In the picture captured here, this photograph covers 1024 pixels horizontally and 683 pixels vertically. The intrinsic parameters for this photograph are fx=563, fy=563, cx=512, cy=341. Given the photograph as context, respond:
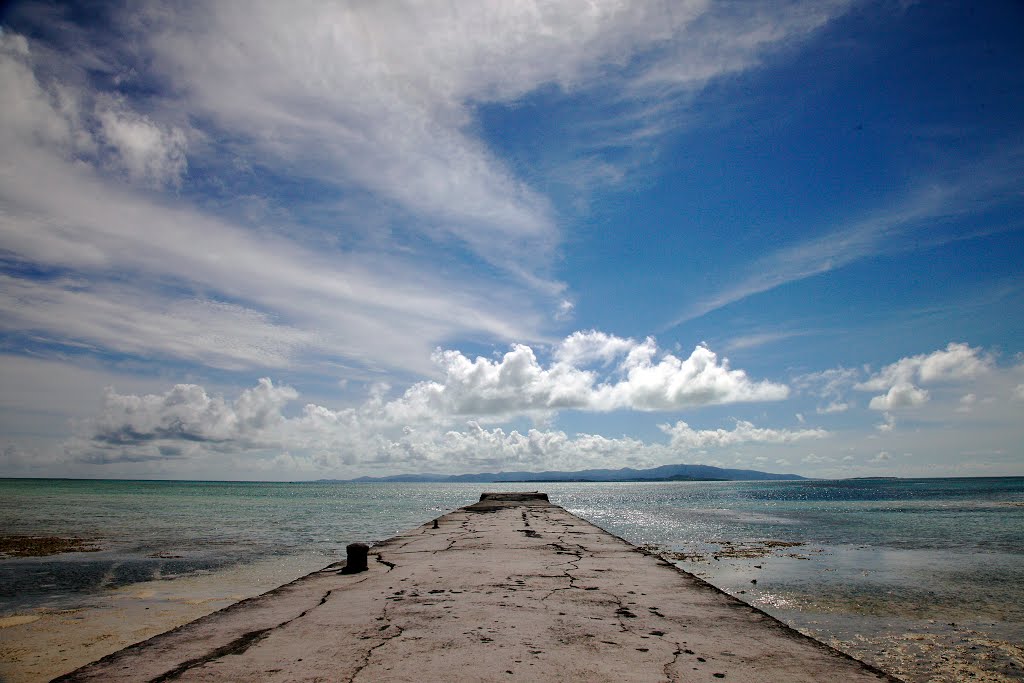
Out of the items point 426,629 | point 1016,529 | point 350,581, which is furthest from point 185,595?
point 1016,529

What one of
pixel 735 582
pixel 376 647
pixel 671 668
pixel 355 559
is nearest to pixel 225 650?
pixel 376 647

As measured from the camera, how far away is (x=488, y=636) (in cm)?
480

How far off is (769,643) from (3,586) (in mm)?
15826

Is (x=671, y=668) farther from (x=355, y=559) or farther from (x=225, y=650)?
(x=355, y=559)

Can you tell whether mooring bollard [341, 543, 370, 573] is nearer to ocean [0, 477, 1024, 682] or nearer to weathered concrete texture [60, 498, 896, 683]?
weathered concrete texture [60, 498, 896, 683]

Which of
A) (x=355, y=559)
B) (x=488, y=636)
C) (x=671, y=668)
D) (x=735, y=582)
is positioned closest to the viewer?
(x=671, y=668)

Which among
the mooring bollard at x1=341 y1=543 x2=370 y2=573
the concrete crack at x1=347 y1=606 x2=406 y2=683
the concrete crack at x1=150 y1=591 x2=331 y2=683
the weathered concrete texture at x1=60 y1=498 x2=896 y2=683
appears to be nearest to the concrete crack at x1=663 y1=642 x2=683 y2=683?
the weathered concrete texture at x1=60 y1=498 x2=896 y2=683

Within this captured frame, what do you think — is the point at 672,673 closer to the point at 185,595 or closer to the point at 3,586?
the point at 185,595

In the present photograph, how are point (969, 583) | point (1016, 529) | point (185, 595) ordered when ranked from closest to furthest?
point (185, 595), point (969, 583), point (1016, 529)

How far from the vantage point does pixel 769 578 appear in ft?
44.5

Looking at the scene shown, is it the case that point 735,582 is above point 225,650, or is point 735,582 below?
below

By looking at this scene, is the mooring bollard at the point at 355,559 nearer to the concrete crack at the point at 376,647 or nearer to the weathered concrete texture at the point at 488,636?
the weathered concrete texture at the point at 488,636

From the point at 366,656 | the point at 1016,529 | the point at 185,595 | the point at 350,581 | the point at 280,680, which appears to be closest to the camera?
the point at 280,680

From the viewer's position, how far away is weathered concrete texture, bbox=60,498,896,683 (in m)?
4.00
